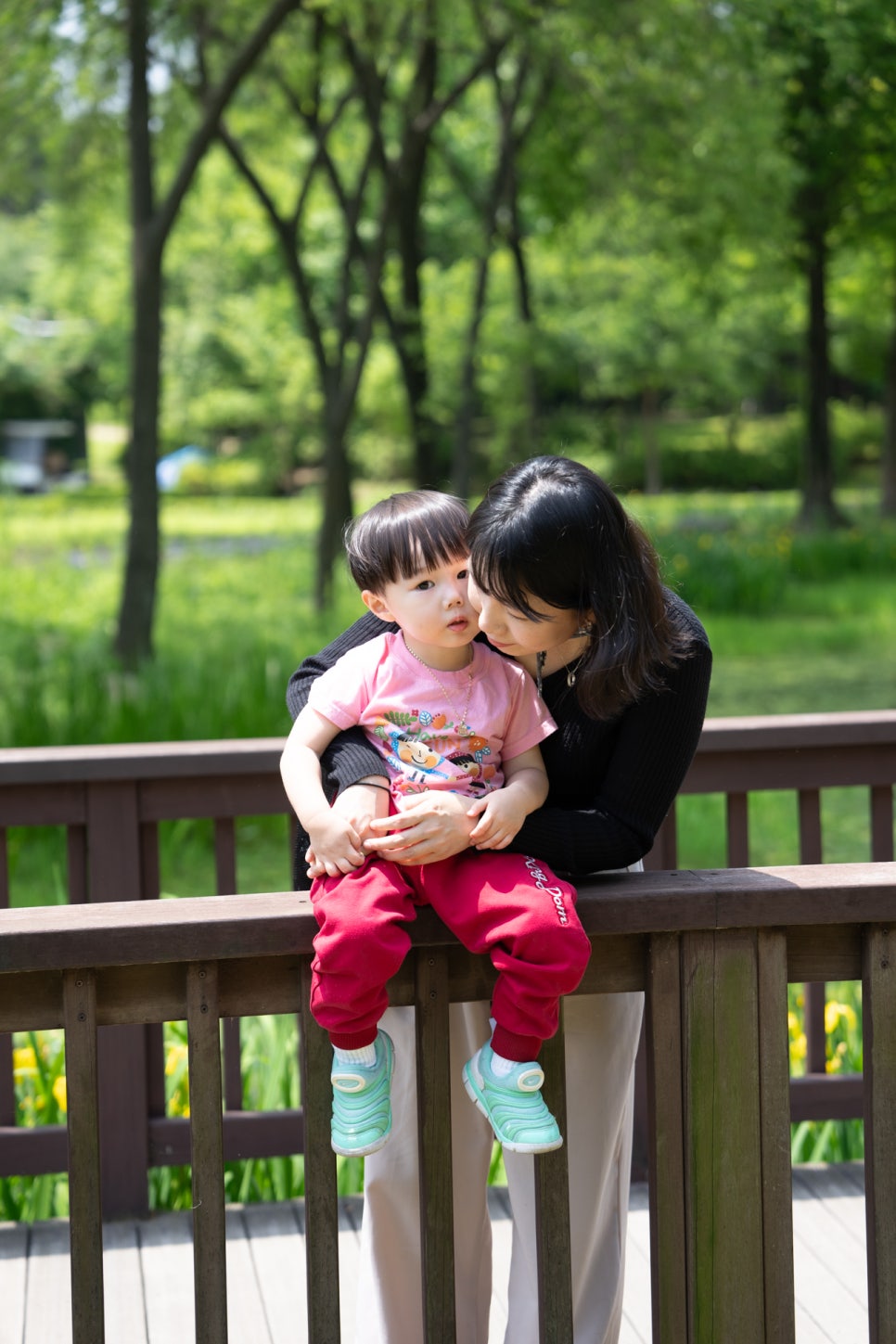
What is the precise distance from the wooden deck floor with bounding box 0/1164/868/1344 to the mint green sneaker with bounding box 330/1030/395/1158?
108 cm

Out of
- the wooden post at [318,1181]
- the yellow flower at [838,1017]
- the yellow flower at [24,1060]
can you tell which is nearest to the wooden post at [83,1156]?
the wooden post at [318,1181]

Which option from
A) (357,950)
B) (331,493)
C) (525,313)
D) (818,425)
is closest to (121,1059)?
(357,950)

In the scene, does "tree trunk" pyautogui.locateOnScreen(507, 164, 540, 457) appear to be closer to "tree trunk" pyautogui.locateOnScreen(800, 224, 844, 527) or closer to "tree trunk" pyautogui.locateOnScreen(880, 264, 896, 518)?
"tree trunk" pyautogui.locateOnScreen(800, 224, 844, 527)

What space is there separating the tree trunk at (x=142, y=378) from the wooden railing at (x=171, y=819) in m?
4.73

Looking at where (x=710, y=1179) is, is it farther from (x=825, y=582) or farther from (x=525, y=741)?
(x=825, y=582)

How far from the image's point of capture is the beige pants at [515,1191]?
2027mm

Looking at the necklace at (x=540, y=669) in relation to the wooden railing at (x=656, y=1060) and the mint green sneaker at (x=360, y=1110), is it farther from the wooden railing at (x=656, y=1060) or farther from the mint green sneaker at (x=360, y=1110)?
the mint green sneaker at (x=360, y=1110)

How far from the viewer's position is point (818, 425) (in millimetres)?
15469

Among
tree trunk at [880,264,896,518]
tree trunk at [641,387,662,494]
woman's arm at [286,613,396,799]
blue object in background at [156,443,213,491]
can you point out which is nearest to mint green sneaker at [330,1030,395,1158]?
woman's arm at [286,613,396,799]

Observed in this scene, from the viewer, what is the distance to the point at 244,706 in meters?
5.97

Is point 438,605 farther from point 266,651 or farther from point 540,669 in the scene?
point 266,651

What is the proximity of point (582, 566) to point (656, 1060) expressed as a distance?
60 cm

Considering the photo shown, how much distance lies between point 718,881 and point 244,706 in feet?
14.1

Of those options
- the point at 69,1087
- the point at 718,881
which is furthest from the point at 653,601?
the point at 69,1087
